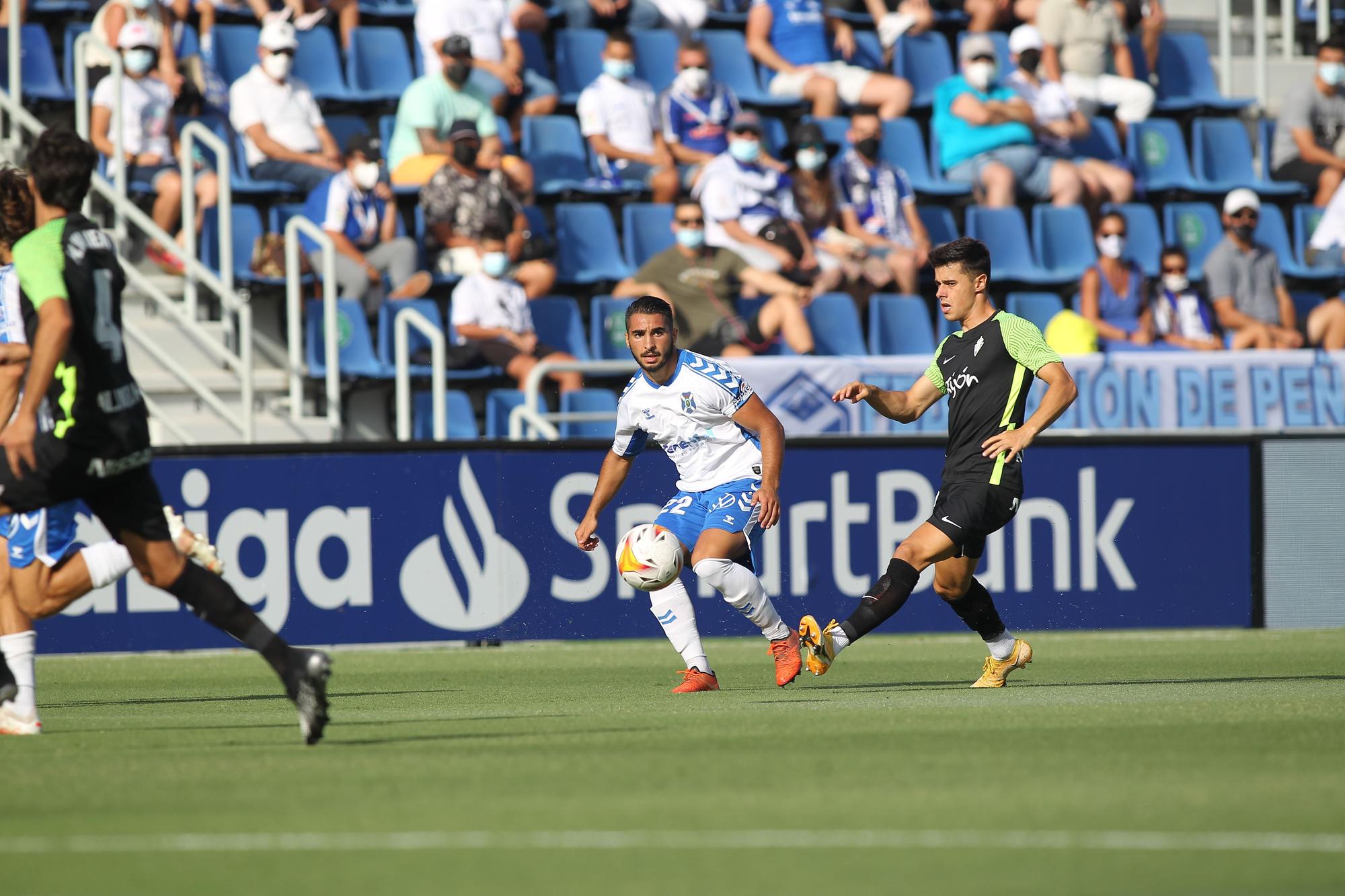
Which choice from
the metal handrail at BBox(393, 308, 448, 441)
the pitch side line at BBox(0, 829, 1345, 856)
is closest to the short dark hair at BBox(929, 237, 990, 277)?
the pitch side line at BBox(0, 829, 1345, 856)

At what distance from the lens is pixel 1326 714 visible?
7.71m

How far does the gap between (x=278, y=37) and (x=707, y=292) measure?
4.01m

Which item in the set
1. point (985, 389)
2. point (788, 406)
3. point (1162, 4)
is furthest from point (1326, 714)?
point (1162, 4)

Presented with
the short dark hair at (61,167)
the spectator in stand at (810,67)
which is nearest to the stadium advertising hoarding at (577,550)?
the short dark hair at (61,167)

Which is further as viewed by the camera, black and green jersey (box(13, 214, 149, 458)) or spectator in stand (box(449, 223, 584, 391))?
spectator in stand (box(449, 223, 584, 391))

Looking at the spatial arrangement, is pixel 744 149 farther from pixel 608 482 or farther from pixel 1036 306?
pixel 608 482

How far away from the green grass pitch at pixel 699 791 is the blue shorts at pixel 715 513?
0.78 meters

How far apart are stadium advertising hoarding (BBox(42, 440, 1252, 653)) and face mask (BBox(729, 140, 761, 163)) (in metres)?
4.46

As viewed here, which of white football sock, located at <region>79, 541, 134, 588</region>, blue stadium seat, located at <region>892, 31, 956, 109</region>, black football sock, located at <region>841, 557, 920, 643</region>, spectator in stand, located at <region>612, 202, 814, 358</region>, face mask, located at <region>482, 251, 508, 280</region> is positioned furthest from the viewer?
blue stadium seat, located at <region>892, 31, 956, 109</region>

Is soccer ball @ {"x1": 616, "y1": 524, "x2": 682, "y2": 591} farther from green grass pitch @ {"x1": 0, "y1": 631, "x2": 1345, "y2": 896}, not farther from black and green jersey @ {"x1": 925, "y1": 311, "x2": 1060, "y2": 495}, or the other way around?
black and green jersey @ {"x1": 925, "y1": 311, "x2": 1060, "y2": 495}

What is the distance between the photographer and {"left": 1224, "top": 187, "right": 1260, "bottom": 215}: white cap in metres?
18.2

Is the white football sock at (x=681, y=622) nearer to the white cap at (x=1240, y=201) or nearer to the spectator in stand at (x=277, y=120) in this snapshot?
the spectator in stand at (x=277, y=120)

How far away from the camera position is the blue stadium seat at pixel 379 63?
17344 millimetres

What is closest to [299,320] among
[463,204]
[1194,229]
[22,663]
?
[463,204]
